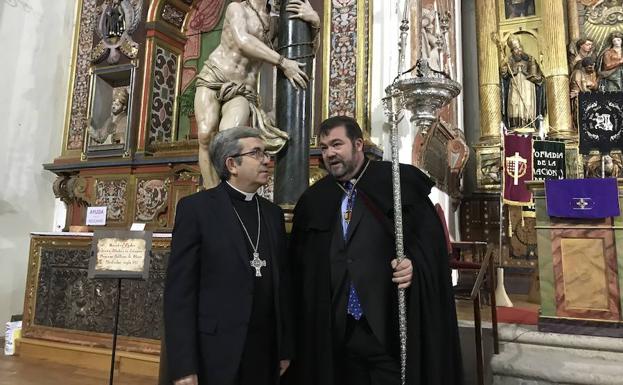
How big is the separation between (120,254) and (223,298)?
6.06 feet

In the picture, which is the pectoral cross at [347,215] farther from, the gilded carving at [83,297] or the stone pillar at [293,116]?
the gilded carving at [83,297]

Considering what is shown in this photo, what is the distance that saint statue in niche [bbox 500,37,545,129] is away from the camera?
31.0ft

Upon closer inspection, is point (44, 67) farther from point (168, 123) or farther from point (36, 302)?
point (36, 302)

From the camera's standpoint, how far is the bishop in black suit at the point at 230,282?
5.76ft

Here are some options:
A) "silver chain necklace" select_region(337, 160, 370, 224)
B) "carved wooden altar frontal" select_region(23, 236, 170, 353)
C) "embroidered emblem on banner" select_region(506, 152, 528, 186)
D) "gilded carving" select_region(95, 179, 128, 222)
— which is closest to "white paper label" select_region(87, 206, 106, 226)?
"gilded carving" select_region(95, 179, 128, 222)

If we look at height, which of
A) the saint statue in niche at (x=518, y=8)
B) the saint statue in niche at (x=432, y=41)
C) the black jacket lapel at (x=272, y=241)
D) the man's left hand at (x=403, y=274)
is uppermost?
the saint statue in niche at (x=518, y=8)

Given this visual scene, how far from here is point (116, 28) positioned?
7168 mm

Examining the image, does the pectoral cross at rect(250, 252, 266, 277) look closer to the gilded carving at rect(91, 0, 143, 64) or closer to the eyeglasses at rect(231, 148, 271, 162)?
the eyeglasses at rect(231, 148, 271, 162)

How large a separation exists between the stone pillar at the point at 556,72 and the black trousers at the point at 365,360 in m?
8.47

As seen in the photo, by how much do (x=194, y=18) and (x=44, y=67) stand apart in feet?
7.52

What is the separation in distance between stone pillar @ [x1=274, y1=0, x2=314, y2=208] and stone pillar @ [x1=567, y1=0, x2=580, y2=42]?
27.6ft

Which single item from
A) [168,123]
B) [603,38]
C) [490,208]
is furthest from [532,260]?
[168,123]

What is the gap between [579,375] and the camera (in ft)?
11.3

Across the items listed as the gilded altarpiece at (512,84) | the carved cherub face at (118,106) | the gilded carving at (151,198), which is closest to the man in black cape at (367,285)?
the gilded carving at (151,198)
